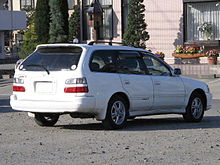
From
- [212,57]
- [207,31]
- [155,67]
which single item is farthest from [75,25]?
[155,67]

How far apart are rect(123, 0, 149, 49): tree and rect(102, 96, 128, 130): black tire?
19.2 m

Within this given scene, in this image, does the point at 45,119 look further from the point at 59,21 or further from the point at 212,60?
the point at 59,21

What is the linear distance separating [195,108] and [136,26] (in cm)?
1788

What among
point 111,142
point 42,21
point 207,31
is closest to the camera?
point 111,142

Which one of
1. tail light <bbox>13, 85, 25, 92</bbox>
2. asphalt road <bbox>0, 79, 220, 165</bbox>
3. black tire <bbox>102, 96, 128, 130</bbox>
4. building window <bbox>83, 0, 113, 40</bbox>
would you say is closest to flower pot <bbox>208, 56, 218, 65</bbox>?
building window <bbox>83, 0, 113, 40</bbox>

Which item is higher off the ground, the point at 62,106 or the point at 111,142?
the point at 62,106

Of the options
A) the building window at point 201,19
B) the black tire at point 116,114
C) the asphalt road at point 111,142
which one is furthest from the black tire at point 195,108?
the building window at point 201,19

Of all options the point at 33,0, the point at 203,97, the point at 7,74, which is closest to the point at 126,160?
the point at 203,97

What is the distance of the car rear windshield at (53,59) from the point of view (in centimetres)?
1213

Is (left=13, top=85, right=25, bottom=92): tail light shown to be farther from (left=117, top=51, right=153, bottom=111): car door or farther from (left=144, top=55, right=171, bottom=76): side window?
(left=144, top=55, right=171, bottom=76): side window

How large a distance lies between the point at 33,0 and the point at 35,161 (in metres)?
56.1

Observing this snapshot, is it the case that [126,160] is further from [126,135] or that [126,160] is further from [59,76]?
[59,76]

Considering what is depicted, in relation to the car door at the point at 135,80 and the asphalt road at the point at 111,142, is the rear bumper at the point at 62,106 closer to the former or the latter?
the asphalt road at the point at 111,142

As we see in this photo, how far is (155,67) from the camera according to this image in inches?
541
